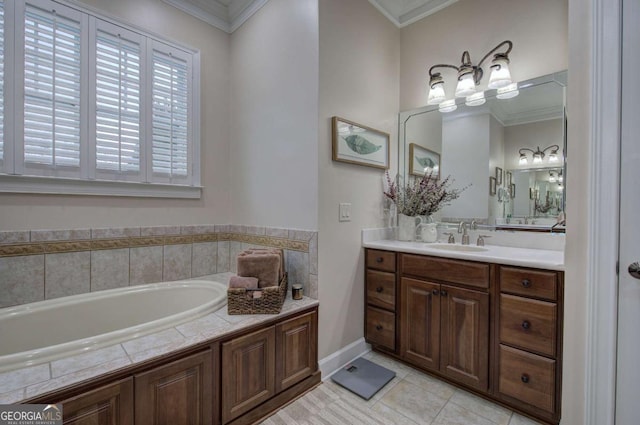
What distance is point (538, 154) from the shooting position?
1889 mm

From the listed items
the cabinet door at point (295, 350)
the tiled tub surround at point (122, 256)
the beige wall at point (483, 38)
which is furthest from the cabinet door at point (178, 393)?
the beige wall at point (483, 38)

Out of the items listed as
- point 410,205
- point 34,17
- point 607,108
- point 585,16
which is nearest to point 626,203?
point 607,108

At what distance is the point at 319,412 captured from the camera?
5.03ft

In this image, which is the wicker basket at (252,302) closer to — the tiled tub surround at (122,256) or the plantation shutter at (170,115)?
the tiled tub surround at (122,256)

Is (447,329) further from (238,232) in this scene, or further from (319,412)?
(238,232)

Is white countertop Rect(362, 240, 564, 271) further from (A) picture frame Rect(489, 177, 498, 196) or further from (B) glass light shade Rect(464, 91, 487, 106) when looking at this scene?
(B) glass light shade Rect(464, 91, 487, 106)

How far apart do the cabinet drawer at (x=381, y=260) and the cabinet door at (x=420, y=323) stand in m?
0.14

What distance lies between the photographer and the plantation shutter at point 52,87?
5.33 feet

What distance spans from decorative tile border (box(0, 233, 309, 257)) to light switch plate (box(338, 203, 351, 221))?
1.04 ft

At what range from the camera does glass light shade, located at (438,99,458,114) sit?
220 cm

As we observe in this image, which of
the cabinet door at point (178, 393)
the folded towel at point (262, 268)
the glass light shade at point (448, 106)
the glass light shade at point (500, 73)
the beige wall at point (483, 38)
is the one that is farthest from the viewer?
the glass light shade at point (448, 106)

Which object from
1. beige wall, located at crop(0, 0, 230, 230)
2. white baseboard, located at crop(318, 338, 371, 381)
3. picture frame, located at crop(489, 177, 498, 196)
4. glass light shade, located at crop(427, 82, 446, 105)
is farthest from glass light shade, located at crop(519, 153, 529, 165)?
beige wall, located at crop(0, 0, 230, 230)

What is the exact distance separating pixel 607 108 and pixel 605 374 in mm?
1020

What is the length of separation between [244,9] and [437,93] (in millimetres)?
1791
